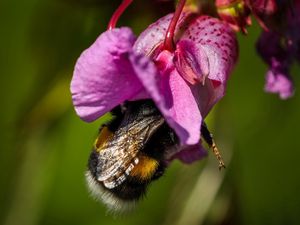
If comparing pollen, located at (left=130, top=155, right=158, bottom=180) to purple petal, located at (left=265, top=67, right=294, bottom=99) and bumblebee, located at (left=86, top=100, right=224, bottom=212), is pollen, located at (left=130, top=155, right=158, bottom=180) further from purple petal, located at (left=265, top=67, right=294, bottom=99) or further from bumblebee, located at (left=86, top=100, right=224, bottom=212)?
purple petal, located at (left=265, top=67, right=294, bottom=99)

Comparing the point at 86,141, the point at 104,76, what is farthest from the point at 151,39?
the point at 86,141

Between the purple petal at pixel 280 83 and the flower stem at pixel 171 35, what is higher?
the flower stem at pixel 171 35

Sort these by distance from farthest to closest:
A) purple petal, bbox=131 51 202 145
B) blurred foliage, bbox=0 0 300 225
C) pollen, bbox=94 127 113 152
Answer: blurred foliage, bbox=0 0 300 225 < pollen, bbox=94 127 113 152 < purple petal, bbox=131 51 202 145

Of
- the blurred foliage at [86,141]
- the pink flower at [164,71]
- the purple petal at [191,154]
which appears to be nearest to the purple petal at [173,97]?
the pink flower at [164,71]

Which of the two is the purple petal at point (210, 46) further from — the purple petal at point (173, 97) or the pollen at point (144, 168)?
the pollen at point (144, 168)

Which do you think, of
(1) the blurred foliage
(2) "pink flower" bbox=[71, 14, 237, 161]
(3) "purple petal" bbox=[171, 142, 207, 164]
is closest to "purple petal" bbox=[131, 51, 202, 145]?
(2) "pink flower" bbox=[71, 14, 237, 161]

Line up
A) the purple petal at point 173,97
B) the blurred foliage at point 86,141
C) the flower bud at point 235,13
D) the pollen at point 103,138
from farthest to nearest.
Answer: the blurred foliage at point 86,141, the flower bud at point 235,13, the pollen at point 103,138, the purple petal at point 173,97

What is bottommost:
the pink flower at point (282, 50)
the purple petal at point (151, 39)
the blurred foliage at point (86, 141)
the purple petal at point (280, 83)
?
the blurred foliage at point (86, 141)

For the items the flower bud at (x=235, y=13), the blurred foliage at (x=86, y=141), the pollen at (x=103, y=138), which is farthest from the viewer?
the blurred foliage at (x=86, y=141)

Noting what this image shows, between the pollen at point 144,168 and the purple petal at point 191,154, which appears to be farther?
the purple petal at point 191,154
